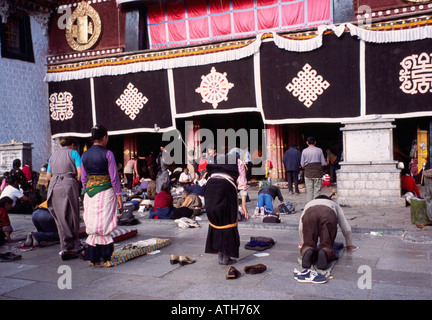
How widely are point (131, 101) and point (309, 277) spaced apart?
1232cm

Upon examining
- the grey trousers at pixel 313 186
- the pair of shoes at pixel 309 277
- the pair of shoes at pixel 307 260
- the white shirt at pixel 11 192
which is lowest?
the pair of shoes at pixel 309 277

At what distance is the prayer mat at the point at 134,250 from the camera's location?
5.62 metres

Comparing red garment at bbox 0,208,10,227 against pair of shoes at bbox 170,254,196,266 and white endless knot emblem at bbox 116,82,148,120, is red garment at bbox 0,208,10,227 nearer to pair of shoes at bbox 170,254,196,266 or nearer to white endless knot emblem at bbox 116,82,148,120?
pair of shoes at bbox 170,254,196,266

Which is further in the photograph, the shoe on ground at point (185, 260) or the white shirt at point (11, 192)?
the white shirt at point (11, 192)

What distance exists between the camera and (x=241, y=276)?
4.81 meters

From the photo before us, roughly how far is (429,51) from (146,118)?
31.5 ft

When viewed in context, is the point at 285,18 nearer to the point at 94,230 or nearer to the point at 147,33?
the point at 147,33

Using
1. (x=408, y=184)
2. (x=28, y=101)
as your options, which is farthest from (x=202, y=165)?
(x=28, y=101)

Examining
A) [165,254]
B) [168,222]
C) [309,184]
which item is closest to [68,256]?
[165,254]

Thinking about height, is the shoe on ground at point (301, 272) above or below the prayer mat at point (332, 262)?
above

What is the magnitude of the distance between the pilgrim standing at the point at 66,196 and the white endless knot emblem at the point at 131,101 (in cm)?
938

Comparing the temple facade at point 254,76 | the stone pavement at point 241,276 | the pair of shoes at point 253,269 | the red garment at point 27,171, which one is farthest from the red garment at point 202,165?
the pair of shoes at point 253,269

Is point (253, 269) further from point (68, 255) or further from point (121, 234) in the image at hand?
point (121, 234)

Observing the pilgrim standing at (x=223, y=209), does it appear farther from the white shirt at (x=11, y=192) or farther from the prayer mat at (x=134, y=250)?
the white shirt at (x=11, y=192)
